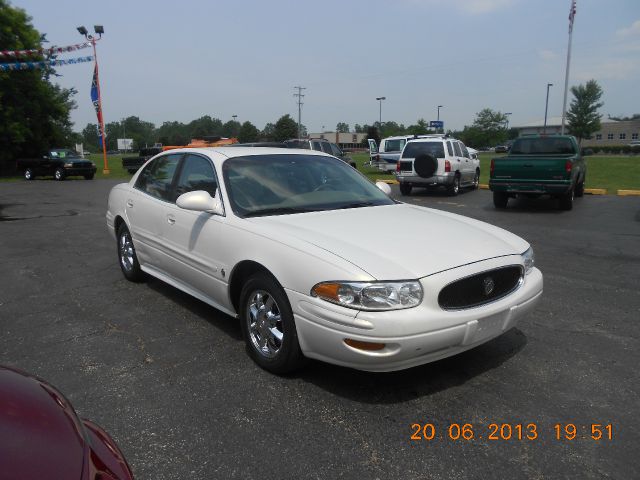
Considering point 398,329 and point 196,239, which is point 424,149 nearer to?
point 196,239

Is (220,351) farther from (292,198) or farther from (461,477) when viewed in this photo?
(461,477)

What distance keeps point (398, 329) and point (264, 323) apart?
106 cm

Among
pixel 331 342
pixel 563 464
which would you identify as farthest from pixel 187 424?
pixel 563 464

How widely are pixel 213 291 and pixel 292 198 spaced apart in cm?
96

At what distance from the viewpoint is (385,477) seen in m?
2.42

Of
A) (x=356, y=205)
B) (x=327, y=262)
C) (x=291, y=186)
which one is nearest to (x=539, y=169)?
(x=356, y=205)

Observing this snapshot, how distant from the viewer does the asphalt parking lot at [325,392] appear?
2.55 metres

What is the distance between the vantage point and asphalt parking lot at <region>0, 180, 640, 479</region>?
255 centimetres

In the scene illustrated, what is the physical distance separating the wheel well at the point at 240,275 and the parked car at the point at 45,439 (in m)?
1.82

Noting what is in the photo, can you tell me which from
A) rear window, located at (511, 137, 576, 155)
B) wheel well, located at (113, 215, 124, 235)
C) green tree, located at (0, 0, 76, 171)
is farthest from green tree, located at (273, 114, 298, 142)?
wheel well, located at (113, 215, 124, 235)

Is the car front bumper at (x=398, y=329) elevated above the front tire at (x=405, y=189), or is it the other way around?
the car front bumper at (x=398, y=329)

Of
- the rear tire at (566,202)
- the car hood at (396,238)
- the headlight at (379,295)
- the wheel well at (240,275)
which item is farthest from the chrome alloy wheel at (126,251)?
the rear tire at (566,202)

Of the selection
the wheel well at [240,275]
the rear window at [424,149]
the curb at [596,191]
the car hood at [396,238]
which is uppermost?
the rear window at [424,149]

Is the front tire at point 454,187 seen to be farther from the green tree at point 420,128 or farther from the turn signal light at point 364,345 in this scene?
the green tree at point 420,128
